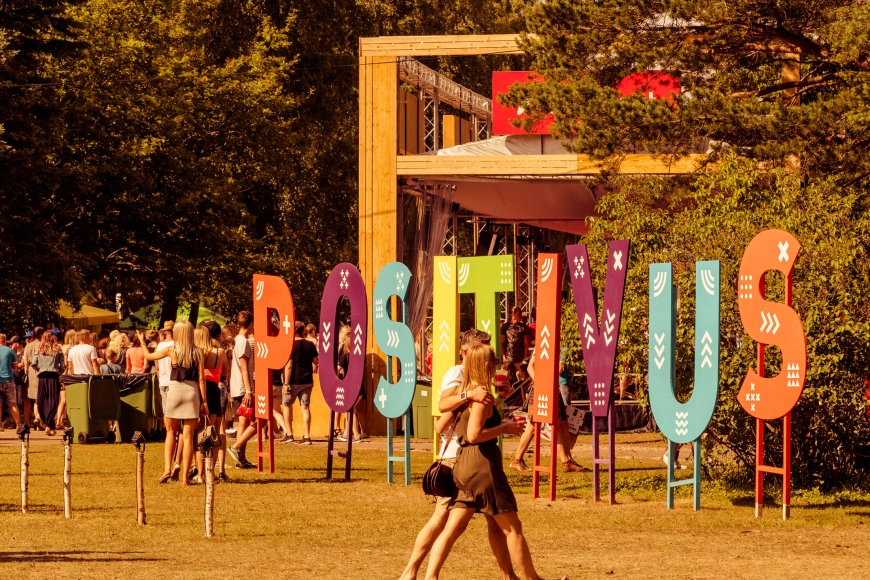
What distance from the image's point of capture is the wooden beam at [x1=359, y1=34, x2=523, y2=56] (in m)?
22.4

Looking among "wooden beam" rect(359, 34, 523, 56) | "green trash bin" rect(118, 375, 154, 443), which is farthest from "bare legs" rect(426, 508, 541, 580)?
"wooden beam" rect(359, 34, 523, 56)

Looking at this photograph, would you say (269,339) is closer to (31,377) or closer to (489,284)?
(489,284)

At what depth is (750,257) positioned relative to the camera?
A: 13133 mm

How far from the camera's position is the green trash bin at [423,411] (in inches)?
895

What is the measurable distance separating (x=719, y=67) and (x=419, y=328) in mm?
8312

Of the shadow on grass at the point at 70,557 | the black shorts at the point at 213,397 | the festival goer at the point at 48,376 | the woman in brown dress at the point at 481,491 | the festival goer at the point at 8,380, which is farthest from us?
the festival goer at the point at 48,376

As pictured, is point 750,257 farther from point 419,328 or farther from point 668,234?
point 419,328

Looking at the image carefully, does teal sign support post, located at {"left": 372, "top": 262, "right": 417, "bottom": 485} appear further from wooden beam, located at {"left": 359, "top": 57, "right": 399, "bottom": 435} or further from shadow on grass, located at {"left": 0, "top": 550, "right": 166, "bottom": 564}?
wooden beam, located at {"left": 359, "top": 57, "right": 399, "bottom": 435}

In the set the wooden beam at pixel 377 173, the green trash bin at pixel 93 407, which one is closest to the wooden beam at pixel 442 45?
the wooden beam at pixel 377 173

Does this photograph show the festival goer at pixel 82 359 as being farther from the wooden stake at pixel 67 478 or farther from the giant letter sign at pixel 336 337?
the wooden stake at pixel 67 478

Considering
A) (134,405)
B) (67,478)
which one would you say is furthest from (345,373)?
(67,478)

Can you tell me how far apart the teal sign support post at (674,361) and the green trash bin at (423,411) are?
29.2 ft

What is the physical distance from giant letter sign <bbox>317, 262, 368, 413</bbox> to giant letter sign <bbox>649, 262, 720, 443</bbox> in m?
3.80

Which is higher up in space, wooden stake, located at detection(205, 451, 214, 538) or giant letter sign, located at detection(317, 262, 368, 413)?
giant letter sign, located at detection(317, 262, 368, 413)
